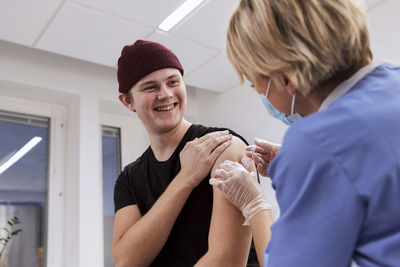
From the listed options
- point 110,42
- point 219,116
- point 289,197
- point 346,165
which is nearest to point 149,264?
point 289,197

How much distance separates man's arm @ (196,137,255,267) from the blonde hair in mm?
538

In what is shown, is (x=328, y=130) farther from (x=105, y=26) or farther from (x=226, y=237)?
(x=105, y=26)

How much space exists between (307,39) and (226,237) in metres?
0.65

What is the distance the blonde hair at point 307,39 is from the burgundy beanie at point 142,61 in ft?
2.24

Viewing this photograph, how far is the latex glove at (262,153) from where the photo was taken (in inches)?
49.4

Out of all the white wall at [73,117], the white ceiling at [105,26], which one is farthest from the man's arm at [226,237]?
the white wall at [73,117]

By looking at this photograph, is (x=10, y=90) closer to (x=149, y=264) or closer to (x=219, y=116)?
(x=219, y=116)

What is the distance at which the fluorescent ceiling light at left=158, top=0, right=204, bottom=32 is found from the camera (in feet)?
9.14

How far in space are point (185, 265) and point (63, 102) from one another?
9.90 feet

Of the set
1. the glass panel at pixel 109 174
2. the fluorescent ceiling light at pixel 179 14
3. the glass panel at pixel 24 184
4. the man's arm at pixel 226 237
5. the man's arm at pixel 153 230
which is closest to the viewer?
the man's arm at pixel 226 237

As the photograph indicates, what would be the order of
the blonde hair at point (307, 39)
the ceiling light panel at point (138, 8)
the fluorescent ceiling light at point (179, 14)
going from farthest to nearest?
the fluorescent ceiling light at point (179, 14) < the ceiling light panel at point (138, 8) < the blonde hair at point (307, 39)

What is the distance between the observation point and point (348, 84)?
0.74 metres

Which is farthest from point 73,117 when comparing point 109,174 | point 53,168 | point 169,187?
point 169,187

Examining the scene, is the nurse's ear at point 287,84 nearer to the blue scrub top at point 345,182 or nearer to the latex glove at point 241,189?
the blue scrub top at point 345,182
